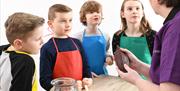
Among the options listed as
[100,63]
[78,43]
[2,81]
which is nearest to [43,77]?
[78,43]

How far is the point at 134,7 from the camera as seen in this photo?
189 cm

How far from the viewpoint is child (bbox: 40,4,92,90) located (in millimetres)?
1452

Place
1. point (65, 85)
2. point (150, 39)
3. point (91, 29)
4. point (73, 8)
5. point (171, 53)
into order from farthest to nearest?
1. point (73, 8)
2. point (91, 29)
3. point (150, 39)
4. point (65, 85)
5. point (171, 53)

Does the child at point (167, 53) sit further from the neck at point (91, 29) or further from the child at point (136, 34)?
the neck at point (91, 29)

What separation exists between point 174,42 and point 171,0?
167mm

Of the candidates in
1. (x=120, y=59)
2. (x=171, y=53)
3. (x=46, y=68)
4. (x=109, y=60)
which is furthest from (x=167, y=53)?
(x=109, y=60)

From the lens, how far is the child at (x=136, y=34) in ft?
6.04

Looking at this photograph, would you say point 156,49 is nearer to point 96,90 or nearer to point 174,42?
point 174,42

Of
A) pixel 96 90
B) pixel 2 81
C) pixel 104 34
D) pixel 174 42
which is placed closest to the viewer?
pixel 174 42

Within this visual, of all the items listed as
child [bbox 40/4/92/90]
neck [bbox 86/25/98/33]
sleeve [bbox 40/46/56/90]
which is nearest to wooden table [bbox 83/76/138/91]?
child [bbox 40/4/92/90]

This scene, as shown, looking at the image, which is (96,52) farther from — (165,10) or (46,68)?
(165,10)

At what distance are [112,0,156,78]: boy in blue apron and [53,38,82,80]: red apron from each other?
0.45 meters

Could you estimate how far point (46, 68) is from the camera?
4.65ft

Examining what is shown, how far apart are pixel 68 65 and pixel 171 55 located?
0.86 m
